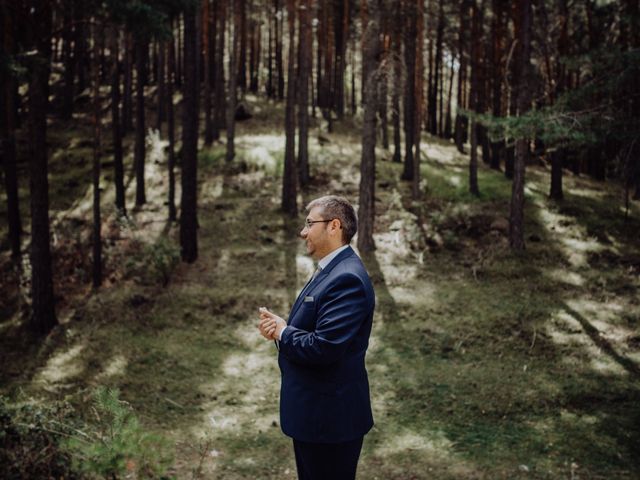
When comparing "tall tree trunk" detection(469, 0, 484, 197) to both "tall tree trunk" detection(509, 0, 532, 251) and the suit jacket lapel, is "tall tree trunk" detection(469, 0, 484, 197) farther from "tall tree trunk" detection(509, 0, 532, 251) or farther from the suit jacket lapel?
the suit jacket lapel

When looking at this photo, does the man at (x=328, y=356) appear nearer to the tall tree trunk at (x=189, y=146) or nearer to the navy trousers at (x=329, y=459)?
the navy trousers at (x=329, y=459)

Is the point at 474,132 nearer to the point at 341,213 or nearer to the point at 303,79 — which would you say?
the point at 303,79

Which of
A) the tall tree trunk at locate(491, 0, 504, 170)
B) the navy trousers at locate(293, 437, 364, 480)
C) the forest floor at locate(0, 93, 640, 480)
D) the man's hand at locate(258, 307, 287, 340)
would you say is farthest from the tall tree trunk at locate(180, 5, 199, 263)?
the navy trousers at locate(293, 437, 364, 480)

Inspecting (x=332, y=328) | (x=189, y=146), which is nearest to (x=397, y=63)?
(x=189, y=146)

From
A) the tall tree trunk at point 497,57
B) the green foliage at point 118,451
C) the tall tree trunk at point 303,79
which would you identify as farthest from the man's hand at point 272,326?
the tall tree trunk at point 497,57

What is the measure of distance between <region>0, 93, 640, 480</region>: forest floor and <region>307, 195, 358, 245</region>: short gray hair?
4.81 metres

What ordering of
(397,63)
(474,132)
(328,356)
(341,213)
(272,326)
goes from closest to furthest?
(328,356)
(272,326)
(341,213)
(397,63)
(474,132)

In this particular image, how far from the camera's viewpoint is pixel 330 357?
10.4ft

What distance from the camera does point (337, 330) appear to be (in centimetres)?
318

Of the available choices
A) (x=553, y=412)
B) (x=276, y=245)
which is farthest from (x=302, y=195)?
(x=553, y=412)

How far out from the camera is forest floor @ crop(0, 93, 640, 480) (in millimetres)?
8430

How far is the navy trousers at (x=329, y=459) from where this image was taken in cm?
340

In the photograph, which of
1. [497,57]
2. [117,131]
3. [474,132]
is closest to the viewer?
[117,131]

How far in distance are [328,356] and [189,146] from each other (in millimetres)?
14968
